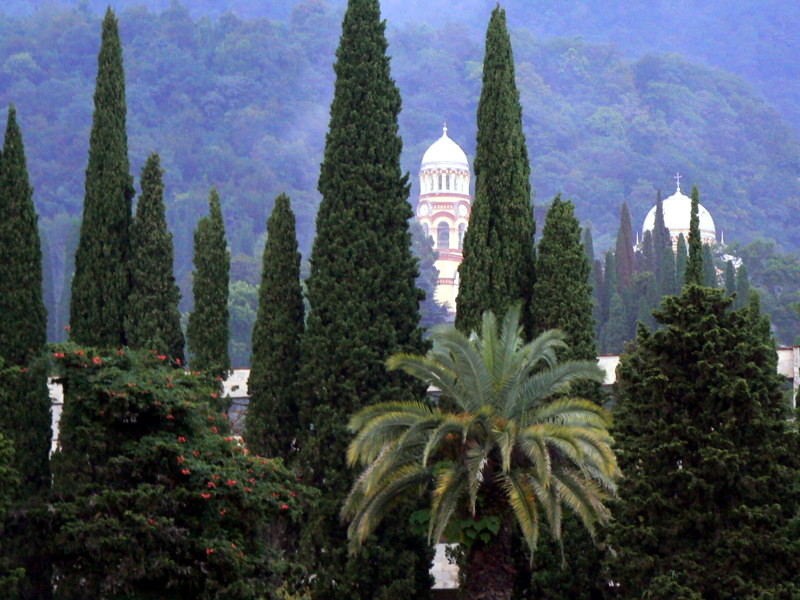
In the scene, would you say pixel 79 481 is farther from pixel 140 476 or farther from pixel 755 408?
pixel 755 408

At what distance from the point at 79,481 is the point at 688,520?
8828 mm

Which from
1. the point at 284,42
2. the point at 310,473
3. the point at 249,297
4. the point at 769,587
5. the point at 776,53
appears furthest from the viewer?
the point at 776,53

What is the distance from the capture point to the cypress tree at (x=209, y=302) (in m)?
34.3

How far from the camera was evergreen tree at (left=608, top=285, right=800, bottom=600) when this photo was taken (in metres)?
22.1

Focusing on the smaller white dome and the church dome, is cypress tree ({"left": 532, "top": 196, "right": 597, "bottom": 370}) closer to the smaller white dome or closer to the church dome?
the church dome

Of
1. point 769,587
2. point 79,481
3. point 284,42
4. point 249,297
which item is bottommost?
point 769,587

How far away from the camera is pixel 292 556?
3081 cm

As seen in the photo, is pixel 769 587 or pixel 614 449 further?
pixel 614 449

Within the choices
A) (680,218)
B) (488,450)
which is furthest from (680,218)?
(488,450)

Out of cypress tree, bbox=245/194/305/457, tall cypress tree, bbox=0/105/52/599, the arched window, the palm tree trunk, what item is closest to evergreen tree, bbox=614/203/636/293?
the arched window

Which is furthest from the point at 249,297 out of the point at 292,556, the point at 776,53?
the point at 776,53

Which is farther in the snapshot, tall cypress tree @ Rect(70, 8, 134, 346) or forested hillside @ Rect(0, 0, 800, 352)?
forested hillside @ Rect(0, 0, 800, 352)

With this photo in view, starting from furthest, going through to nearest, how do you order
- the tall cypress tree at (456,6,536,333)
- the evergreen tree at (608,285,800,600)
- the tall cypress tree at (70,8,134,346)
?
the tall cypress tree at (70,8,134,346)
the tall cypress tree at (456,6,536,333)
the evergreen tree at (608,285,800,600)

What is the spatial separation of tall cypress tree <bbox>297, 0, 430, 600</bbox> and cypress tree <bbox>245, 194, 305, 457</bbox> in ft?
4.25
